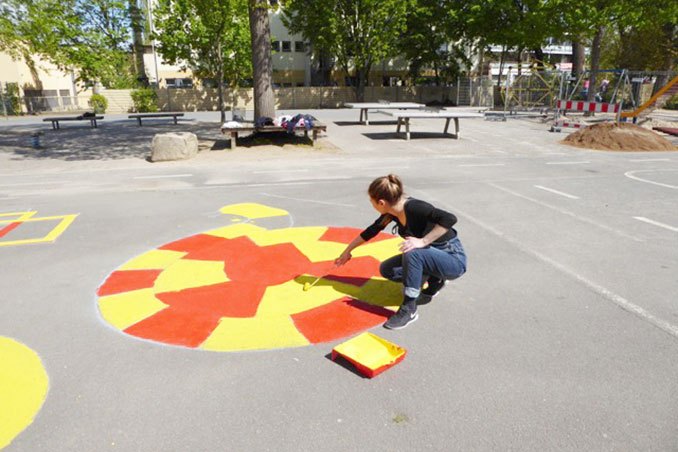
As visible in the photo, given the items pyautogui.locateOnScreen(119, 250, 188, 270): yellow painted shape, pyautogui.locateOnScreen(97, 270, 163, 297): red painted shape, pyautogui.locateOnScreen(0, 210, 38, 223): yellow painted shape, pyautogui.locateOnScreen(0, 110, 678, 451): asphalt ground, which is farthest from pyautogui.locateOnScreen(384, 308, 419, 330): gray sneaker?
pyautogui.locateOnScreen(0, 210, 38, 223): yellow painted shape

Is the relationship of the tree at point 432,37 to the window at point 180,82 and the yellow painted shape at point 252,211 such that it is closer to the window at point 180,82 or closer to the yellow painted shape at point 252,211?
the window at point 180,82

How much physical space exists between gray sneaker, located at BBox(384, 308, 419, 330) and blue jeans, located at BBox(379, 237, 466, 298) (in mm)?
161

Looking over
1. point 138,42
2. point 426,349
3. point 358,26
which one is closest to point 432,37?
point 358,26

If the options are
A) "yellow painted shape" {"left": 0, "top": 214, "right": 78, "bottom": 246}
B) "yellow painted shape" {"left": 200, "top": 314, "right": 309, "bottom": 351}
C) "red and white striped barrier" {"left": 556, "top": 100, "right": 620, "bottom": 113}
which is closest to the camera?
"yellow painted shape" {"left": 200, "top": 314, "right": 309, "bottom": 351}

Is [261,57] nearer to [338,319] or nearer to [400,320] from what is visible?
Answer: [338,319]

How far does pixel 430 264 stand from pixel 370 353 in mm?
940

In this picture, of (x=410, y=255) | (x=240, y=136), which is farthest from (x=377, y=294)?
(x=240, y=136)

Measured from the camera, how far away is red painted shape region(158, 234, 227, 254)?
5637 millimetres

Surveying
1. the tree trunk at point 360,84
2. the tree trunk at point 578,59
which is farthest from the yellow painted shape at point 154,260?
the tree trunk at point 578,59

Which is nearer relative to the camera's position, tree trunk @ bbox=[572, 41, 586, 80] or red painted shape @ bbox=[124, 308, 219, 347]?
red painted shape @ bbox=[124, 308, 219, 347]

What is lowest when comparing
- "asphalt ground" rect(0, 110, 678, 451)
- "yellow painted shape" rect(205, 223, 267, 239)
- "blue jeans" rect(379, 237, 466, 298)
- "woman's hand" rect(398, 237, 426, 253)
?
"asphalt ground" rect(0, 110, 678, 451)

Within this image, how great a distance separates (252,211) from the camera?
24.0ft

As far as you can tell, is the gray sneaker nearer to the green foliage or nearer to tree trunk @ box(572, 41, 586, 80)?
the green foliage

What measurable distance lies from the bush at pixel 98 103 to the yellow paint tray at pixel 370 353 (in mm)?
32122
